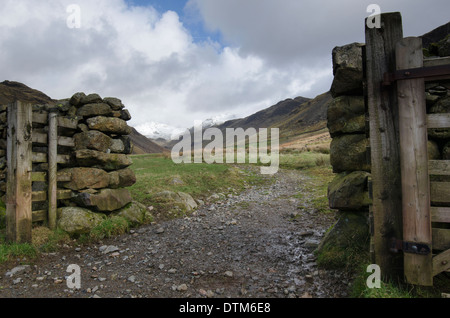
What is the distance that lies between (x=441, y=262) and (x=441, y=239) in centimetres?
30

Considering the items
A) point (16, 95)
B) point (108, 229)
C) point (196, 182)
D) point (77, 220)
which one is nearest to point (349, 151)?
point (108, 229)

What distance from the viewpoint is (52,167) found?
675 centimetres

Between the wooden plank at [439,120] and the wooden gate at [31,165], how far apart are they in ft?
25.8

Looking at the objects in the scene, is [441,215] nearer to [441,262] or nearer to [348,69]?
[441,262]

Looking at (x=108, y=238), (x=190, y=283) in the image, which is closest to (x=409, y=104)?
(x=190, y=283)

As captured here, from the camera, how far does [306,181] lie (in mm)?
16312

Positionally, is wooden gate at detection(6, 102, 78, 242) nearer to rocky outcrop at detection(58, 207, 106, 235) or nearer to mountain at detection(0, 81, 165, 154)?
rocky outcrop at detection(58, 207, 106, 235)

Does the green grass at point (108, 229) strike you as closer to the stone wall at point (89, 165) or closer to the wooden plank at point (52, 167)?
the stone wall at point (89, 165)

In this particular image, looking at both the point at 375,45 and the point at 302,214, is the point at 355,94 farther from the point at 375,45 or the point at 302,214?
the point at 302,214

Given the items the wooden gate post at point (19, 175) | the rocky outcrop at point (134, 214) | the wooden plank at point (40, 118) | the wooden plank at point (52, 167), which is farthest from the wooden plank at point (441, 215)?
the wooden plank at point (40, 118)

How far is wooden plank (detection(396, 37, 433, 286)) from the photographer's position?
3.40 meters

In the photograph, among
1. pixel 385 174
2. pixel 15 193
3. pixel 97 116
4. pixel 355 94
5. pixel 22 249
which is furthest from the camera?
pixel 97 116

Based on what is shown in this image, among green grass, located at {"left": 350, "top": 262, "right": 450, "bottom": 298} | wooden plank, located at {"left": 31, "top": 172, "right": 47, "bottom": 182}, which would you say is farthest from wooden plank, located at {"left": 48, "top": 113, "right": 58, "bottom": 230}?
green grass, located at {"left": 350, "top": 262, "right": 450, "bottom": 298}
